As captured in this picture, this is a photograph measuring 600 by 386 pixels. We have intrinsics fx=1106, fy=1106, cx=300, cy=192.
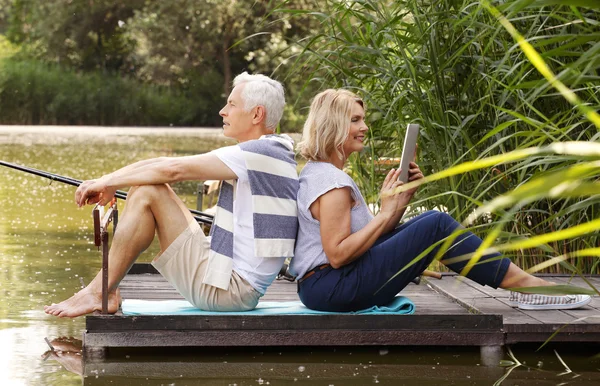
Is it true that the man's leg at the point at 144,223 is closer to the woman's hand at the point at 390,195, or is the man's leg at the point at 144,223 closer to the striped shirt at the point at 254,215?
the striped shirt at the point at 254,215

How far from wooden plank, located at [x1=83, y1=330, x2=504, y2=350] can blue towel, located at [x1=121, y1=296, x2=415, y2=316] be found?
0.09 meters

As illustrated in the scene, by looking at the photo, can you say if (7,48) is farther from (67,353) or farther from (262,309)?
(262,309)

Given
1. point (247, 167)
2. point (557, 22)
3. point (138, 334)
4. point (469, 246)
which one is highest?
point (557, 22)

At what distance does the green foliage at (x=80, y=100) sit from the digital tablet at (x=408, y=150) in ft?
102

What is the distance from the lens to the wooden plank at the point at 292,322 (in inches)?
163

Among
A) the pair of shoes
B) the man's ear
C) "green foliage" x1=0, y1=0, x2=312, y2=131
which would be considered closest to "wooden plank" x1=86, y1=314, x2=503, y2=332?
the pair of shoes

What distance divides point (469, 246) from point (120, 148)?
18484 mm

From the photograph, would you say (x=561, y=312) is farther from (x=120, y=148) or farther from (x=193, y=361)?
(x=120, y=148)

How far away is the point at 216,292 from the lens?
425cm

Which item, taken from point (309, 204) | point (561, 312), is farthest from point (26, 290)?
point (561, 312)

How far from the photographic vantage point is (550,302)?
4.68 metres

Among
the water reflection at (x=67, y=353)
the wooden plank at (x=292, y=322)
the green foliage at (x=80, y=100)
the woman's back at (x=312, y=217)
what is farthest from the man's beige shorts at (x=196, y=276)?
the green foliage at (x=80, y=100)

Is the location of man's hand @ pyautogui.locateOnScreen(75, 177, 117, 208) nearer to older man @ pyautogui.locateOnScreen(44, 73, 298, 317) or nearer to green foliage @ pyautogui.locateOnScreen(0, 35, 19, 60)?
older man @ pyautogui.locateOnScreen(44, 73, 298, 317)

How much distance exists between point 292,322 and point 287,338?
0.06m
